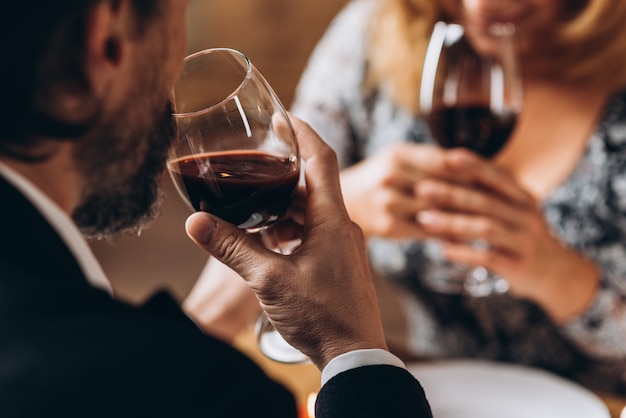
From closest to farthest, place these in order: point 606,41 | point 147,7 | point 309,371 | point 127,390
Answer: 1. point 127,390
2. point 147,7
3. point 309,371
4. point 606,41

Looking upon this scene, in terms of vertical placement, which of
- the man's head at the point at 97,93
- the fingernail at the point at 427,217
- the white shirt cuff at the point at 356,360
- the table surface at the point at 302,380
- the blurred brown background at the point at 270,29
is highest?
the man's head at the point at 97,93

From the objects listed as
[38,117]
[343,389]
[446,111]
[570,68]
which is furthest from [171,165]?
[570,68]

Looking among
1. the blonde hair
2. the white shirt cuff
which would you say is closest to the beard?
the white shirt cuff

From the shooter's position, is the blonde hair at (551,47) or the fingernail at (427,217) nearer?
the fingernail at (427,217)

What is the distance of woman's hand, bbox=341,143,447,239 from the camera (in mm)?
1088

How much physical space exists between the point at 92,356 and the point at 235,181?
0.72ft

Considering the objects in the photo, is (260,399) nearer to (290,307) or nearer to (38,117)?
(290,307)

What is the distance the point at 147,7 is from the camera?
550 millimetres

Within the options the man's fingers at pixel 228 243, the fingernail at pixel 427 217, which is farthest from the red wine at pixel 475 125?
the man's fingers at pixel 228 243

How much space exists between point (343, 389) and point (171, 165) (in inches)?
9.5

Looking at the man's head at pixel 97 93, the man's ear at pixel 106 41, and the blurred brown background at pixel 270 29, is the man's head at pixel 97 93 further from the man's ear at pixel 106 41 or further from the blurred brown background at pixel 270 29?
the blurred brown background at pixel 270 29

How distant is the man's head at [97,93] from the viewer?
0.49 m

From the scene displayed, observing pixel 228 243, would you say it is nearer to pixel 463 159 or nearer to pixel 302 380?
pixel 302 380

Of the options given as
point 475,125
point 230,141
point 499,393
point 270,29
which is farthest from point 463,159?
point 270,29
